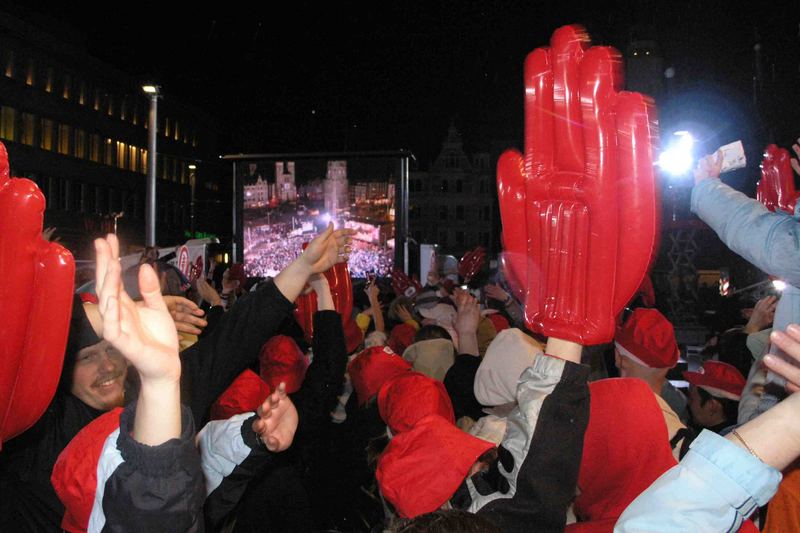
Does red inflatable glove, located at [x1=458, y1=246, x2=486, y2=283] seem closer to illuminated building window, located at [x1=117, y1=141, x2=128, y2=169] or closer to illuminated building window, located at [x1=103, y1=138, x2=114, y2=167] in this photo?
illuminated building window, located at [x1=103, y1=138, x2=114, y2=167]

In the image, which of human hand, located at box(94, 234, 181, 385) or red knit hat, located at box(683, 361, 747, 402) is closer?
human hand, located at box(94, 234, 181, 385)

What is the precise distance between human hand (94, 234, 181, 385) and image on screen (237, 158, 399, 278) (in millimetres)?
14918

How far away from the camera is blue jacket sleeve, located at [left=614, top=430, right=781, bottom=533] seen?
120 cm

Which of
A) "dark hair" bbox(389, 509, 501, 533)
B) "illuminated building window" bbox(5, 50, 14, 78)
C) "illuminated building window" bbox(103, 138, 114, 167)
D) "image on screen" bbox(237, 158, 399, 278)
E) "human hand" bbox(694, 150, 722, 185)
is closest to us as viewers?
"dark hair" bbox(389, 509, 501, 533)

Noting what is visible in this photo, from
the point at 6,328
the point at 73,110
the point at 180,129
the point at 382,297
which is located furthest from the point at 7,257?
the point at 180,129

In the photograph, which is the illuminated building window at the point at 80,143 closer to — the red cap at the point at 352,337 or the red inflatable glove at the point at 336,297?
the red cap at the point at 352,337

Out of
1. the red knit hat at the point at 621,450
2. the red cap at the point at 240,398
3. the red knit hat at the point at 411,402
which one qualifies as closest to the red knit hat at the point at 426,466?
the red knit hat at the point at 621,450

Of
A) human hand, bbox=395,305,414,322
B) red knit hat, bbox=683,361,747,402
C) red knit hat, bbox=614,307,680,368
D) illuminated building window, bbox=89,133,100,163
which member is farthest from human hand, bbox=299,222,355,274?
illuminated building window, bbox=89,133,100,163

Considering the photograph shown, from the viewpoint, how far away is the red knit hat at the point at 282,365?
462 cm

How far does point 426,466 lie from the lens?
2475mm

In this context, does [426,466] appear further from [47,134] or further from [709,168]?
[47,134]

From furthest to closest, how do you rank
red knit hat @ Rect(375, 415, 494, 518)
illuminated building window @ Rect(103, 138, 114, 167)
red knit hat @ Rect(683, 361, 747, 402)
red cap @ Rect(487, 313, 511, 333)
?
illuminated building window @ Rect(103, 138, 114, 167)
red cap @ Rect(487, 313, 511, 333)
red knit hat @ Rect(683, 361, 747, 402)
red knit hat @ Rect(375, 415, 494, 518)

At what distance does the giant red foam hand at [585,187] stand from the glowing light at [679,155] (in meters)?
9.50

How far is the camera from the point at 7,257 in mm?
1458
